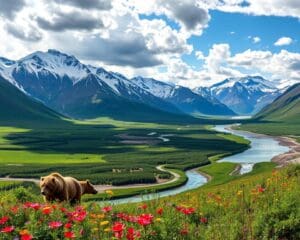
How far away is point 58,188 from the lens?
18.3 m

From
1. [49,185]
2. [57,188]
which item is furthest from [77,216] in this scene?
[57,188]

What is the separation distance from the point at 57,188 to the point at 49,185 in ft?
1.78

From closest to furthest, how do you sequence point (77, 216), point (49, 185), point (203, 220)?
point (77, 216) < point (203, 220) < point (49, 185)

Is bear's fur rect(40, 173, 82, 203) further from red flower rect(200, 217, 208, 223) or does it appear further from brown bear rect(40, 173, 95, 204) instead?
red flower rect(200, 217, 208, 223)

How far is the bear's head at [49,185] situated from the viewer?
1770cm

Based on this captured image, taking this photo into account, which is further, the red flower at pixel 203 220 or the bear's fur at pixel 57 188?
the bear's fur at pixel 57 188

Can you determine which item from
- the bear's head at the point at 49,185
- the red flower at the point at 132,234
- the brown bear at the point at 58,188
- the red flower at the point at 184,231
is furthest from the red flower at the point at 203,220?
the bear's head at the point at 49,185

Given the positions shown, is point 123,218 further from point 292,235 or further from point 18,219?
point 292,235

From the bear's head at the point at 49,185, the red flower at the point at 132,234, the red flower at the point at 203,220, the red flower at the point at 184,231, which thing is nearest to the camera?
the red flower at the point at 132,234

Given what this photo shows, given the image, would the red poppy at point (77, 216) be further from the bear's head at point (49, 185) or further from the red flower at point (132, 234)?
the bear's head at point (49, 185)

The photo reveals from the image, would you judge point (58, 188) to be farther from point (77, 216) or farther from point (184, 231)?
point (184, 231)

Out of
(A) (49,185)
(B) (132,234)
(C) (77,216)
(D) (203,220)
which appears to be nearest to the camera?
(B) (132,234)

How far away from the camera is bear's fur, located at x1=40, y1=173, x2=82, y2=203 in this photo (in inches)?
700

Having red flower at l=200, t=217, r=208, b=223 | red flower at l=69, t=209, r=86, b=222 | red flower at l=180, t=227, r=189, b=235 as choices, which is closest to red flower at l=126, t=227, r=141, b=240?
red flower at l=180, t=227, r=189, b=235
